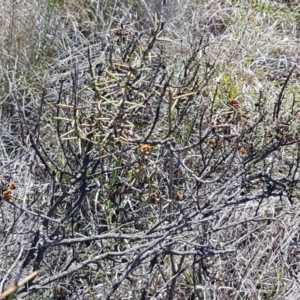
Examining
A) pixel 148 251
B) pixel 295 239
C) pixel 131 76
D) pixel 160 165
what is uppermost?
pixel 131 76

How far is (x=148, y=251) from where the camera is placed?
71.7 inches

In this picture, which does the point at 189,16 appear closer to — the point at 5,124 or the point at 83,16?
the point at 83,16

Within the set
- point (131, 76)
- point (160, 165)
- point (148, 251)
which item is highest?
point (131, 76)

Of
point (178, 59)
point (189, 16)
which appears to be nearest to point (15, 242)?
point (178, 59)

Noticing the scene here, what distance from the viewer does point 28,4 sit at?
344cm

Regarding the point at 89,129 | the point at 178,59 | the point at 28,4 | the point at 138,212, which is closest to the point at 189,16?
the point at 178,59

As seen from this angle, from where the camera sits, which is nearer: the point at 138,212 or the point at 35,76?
the point at 138,212

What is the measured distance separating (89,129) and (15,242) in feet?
1.38

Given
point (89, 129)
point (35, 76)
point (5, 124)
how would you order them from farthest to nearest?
point (35, 76) < point (5, 124) < point (89, 129)

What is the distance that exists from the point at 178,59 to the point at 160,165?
0.92m

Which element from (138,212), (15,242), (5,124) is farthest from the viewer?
(5,124)

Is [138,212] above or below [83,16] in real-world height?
below

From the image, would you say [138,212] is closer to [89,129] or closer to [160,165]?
[160,165]

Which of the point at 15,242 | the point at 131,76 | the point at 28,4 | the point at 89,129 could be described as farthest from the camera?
the point at 28,4
